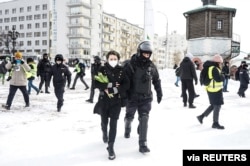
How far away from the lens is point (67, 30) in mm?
73375

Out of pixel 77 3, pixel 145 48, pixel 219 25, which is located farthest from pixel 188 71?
pixel 77 3

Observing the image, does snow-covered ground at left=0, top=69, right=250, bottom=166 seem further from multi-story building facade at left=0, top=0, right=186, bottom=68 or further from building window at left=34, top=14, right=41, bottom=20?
building window at left=34, top=14, right=41, bottom=20

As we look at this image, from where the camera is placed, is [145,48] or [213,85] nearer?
[145,48]

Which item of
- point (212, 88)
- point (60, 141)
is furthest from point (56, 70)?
point (212, 88)

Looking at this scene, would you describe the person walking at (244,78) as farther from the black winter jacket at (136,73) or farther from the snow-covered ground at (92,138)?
the black winter jacket at (136,73)

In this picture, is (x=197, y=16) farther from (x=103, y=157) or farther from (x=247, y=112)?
(x=103, y=157)

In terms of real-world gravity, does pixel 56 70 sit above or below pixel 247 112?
above

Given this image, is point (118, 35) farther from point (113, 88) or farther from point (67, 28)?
point (113, 88)

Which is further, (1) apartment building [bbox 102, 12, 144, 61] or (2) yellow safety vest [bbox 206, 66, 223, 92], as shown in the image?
(1) apartment building [bbox 102, 12, 144, 61]

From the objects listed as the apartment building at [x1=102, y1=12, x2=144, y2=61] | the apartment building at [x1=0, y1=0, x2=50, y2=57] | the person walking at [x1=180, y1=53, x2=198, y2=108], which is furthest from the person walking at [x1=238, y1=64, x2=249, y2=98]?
the apartment building at [x1=0, y1=0, x2=50, y2=57]

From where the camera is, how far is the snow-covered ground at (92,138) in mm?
4773

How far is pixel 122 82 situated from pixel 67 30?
71004 millimetres

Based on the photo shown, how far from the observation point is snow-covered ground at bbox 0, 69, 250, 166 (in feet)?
15.7

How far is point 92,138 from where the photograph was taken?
6.06 meters
